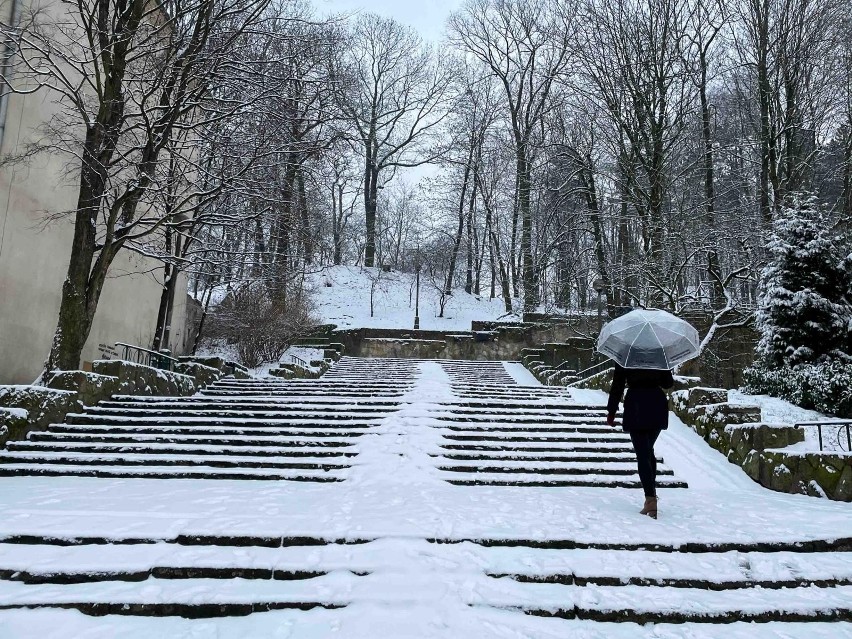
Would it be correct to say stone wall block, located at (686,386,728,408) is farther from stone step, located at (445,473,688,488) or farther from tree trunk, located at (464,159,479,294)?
tree trunk, located at (464,159,479,294)

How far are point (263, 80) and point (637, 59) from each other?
33.6ft

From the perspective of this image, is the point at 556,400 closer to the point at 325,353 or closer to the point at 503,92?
the point at 325,353

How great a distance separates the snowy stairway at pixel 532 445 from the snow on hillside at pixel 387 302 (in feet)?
60.4

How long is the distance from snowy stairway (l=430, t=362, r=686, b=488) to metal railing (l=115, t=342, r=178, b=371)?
19.8ft

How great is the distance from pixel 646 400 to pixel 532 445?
8.60 feet

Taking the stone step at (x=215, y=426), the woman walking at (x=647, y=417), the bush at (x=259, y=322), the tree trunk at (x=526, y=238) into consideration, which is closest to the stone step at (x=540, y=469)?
the woman walking at (x=647, y=417)

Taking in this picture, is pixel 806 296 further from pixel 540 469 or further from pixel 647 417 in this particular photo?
pixel 647 417

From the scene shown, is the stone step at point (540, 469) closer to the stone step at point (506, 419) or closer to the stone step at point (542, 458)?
the stone step at point (542, 458)

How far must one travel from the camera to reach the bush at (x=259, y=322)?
54.3ft

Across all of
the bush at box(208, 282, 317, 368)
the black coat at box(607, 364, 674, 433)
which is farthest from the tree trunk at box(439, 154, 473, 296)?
the black coat at box(607, 364, 674, 433)

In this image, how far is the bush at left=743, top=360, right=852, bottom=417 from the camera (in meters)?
9.45

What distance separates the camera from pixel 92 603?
10.6ft

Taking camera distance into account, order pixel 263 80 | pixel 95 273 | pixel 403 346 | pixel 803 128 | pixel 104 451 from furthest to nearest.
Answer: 1. pixel 403 346
2. pixel 803 128
3. pixel 263 80
4. pixel 95 273
5. pixel 104 451

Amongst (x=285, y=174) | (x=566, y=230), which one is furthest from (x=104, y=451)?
(x=566, y=230)
